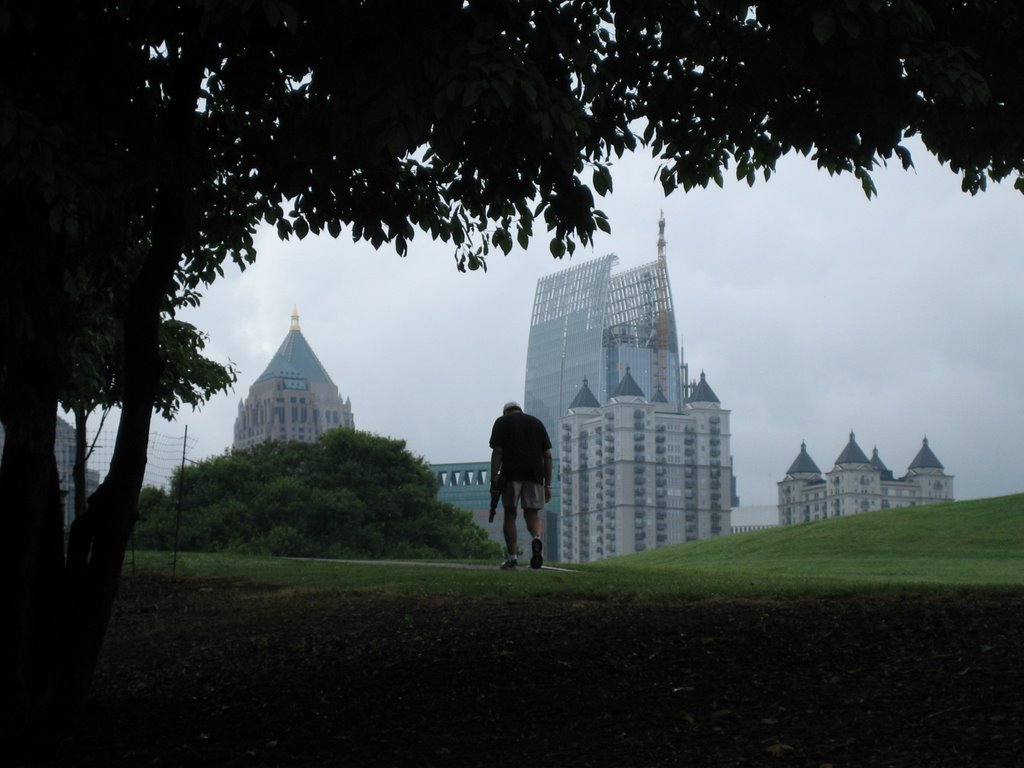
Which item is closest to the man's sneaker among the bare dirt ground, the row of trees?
the bare dirt ground

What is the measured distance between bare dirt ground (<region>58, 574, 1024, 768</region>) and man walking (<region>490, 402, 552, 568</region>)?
3892 mm

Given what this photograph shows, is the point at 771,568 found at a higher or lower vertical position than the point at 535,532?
lower

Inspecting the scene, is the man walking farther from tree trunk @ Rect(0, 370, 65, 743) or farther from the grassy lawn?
tree trunk @ Rect(0, 370, 65, 743)

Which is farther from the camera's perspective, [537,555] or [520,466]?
[537,555]

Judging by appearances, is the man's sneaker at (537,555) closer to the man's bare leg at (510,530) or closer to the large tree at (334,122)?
the man's bare leg at (510,530)

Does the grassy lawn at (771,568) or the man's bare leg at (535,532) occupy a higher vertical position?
the man's bare leg at (535,532)

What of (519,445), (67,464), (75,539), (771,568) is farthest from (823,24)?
(67,464)

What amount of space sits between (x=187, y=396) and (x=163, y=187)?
439 inches

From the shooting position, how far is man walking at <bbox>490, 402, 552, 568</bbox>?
15211 mm

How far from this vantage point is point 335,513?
66438 millimetres

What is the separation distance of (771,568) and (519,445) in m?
7.86

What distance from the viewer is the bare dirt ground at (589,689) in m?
6.65

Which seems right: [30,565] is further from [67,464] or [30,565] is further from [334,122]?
[67,464]

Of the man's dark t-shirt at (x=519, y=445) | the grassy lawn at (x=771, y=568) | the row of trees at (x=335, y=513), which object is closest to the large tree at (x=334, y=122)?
the grassy lawn at (x=771, y=568)
